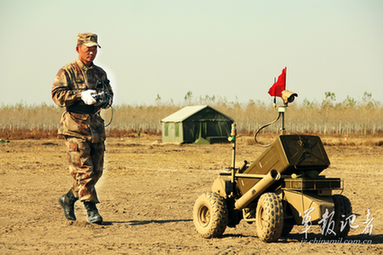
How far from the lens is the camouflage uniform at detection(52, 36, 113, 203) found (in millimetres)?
6453

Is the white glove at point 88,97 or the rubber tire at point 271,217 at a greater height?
the white glove at point 88,97

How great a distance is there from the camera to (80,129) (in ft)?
21.3

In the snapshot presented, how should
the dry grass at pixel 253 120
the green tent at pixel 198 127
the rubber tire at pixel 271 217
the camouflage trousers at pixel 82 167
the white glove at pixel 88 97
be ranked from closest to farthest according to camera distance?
1. the rubber tire at pixel 271 217
2. the white glove at pixel 88 97
3. the camouflage trousers at pixel 82 167
4. the green tent at pixel 198 127
5. the dry grass at pixel 253 120

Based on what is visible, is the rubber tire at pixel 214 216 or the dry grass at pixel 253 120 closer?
the rubber tire at pixel 214 216

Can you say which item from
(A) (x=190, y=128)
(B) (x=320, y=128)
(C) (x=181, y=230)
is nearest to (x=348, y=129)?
(B) (x=320, y=128)

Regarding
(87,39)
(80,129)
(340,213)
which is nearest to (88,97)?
(80,129)

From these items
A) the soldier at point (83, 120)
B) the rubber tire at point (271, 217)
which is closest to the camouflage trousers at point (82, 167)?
the soldier at point (83, 120)

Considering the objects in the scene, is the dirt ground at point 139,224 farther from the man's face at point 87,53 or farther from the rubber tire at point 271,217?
the man's face at point 87,53

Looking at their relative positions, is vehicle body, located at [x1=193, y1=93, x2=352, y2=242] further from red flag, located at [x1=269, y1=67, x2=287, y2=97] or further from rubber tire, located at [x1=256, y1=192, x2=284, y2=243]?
red flag, located at [x1=269, y1=67, x2=287, y2=97]

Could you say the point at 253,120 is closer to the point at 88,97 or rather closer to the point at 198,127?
the point at 198,127

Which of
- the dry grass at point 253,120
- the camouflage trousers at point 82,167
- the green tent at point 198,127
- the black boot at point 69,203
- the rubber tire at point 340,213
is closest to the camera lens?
the rubber tire at point 340,213

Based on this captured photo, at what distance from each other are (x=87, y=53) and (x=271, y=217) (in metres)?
3.73

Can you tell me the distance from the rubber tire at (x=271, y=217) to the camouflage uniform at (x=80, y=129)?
8.56ft

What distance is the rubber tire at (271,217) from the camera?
5125mm
